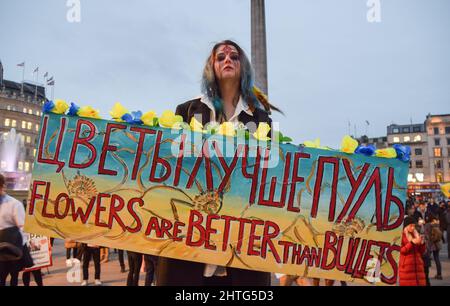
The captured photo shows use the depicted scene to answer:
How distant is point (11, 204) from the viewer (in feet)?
16.7

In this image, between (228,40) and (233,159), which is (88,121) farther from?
(228,40)

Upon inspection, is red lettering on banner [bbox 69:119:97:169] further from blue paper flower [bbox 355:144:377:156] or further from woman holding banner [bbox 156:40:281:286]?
blue paper flower [bbox 355:144:377:156]

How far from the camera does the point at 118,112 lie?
108 inches

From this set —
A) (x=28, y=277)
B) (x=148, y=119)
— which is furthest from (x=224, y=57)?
(x=28, y=277)

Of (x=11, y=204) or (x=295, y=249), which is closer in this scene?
(x=295, y=249)

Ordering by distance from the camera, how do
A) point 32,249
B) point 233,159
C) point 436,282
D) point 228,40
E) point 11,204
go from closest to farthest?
1. point 233,159
2. point 228,40
3. point 11,204
4. point 32,249
5. point 436,282

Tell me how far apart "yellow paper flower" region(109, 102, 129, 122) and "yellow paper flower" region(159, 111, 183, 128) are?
30 centimetres

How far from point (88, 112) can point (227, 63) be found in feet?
3.88

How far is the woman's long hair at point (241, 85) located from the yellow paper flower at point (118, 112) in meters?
0.70

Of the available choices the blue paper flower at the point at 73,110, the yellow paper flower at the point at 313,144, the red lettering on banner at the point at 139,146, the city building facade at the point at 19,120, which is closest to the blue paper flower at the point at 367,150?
the yellow paper flower at the point at 313,144

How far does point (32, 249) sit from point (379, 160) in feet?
26.2

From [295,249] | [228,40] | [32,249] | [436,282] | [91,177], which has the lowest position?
[436,282]

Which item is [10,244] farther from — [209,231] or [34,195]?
[209,231]
